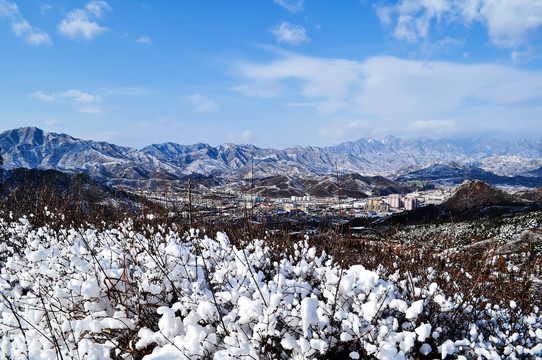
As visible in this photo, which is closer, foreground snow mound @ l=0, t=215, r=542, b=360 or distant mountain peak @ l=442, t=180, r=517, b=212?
foreground snow mound @ l=0, t=215, r=542, b=360

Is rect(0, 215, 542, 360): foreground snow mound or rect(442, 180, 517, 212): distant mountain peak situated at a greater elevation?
rect(0, 215, 542, 360): foreground snow mound

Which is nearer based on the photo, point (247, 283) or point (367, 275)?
point (367, 275)

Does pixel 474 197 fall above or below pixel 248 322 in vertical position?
below

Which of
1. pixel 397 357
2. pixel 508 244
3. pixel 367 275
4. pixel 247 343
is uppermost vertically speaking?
pixel 367 275

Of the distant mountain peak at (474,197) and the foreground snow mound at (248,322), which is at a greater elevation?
the foreground snow mound at (248,322)

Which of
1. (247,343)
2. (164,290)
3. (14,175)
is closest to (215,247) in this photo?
(164,290)

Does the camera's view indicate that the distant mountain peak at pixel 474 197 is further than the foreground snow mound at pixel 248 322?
Yes

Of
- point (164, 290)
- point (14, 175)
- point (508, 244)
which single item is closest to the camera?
point (164, 290)

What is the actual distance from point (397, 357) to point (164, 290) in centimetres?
215

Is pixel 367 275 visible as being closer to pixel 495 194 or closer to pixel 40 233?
pixel 40 233

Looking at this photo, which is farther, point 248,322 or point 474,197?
point 474,197

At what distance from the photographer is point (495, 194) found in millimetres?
47906

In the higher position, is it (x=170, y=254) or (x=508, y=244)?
(x=170, y=254)

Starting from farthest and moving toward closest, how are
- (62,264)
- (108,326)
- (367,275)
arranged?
1. (62,264)
2. (367,275)
3. (108,326)
